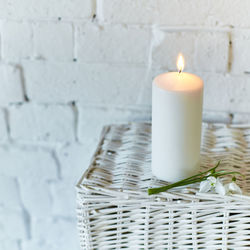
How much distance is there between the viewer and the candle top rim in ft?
2.16

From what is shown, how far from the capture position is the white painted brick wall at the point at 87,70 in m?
0.84

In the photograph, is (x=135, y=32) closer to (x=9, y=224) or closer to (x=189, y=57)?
(x=189, y=57)

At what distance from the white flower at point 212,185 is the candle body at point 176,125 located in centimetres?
4

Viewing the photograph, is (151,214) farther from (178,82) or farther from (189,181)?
(178,82)

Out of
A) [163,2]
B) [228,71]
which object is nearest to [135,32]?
[163,2]

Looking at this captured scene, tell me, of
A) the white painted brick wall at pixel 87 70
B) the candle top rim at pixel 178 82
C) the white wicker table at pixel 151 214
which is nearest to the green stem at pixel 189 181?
the white wicker table at pixel 151 214

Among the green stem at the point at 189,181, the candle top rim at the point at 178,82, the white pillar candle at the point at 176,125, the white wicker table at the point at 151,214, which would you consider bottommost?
the white wicker table at the point at 151,214

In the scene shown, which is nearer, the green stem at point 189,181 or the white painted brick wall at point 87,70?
the green stem at point 189,181

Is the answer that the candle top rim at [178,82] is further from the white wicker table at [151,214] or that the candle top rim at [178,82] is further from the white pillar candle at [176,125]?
the white wicker table at [151,214]

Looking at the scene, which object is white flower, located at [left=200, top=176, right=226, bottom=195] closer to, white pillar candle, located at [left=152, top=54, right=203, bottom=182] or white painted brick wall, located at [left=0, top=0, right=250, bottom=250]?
white pillar candle, located at [left=152, top=54, right=203, bottom=182]

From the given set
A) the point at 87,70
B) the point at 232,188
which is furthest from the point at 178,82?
the point at 87,70

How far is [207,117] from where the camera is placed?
2.99 feet

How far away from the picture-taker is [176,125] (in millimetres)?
674

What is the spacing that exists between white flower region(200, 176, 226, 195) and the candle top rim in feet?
0.46
